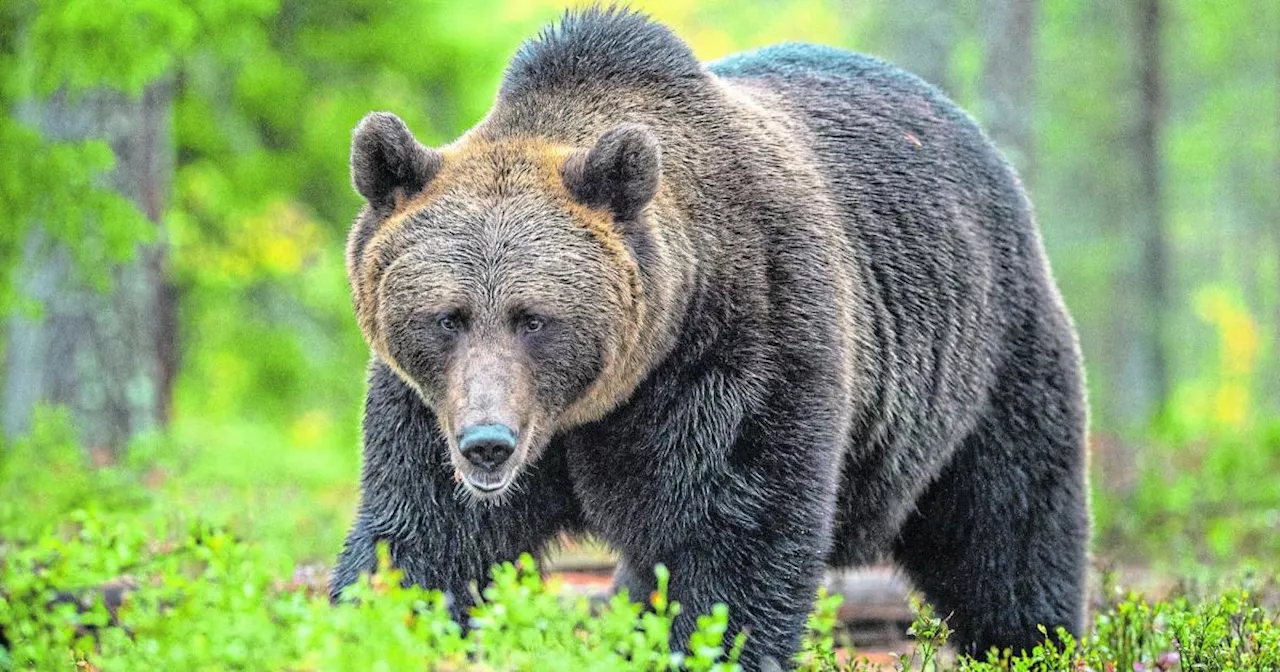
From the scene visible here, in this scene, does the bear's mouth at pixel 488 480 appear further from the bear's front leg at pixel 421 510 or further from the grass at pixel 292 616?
the bear's front leg at pixel 421 510

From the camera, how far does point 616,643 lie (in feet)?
12.0

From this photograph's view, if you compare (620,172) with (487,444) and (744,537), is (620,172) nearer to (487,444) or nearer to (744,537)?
(487,444)

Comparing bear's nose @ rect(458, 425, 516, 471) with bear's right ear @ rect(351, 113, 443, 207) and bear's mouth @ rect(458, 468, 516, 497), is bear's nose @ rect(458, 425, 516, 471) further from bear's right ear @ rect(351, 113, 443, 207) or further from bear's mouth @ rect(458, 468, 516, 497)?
bear's right ear @ rect(351, 113, 443, 207)

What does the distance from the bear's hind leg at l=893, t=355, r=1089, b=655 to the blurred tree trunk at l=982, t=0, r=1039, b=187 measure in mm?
6447

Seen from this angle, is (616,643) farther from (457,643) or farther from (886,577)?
(886,577)

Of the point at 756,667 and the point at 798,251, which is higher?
the point at 798,251

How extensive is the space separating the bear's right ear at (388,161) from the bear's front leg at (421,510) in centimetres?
59

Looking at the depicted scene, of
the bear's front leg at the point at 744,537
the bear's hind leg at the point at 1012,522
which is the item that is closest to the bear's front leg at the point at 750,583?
the bear's front leg at the point at 744,537

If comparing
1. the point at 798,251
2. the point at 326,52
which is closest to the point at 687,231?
the point at 798,251

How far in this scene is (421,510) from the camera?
4820mm

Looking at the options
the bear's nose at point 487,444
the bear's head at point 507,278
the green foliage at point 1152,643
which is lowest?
the green foliage at point 1152,643

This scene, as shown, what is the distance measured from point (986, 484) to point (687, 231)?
210 cm

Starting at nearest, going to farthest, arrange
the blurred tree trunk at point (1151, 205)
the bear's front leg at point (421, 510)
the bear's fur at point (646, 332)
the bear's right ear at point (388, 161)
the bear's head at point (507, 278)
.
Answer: the bear's head at point (507, 278), the bear's fur at point (646, 332), the bear's right ear at point (388, 161), the bear's front leg at point (421, 510), the blurred tree trunk at point (1151, 205)

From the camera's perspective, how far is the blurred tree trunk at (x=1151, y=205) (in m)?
20.6
